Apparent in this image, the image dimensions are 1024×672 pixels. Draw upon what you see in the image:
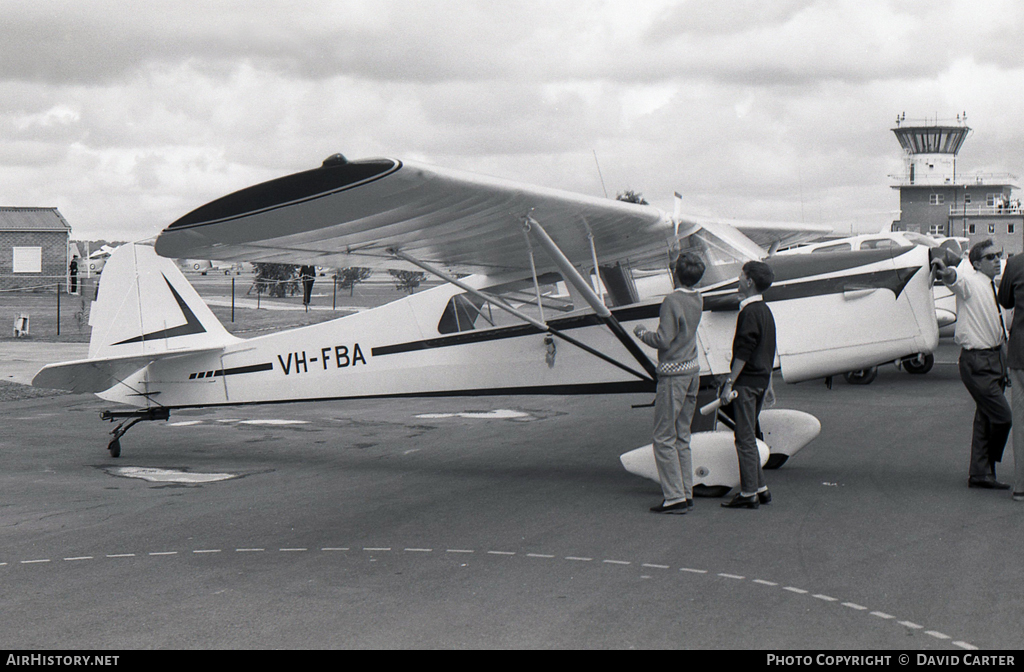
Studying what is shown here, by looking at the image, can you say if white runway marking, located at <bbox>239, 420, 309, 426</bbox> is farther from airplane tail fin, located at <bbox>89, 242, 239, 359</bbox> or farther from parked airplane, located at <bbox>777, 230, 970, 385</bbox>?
parked airplane, located at <bbox>777, 230, 970, 385</bbox>

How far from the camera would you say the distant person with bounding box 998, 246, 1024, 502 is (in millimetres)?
6996

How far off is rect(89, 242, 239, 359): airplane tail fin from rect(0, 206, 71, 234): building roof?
1721 inches

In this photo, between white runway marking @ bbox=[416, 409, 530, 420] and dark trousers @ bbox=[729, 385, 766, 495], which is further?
white runway marking @ bbox=[416, 409, 530, 420]

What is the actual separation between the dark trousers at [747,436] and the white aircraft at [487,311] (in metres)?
0.45

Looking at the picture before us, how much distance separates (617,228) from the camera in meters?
8.03

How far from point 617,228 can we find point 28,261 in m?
48.1

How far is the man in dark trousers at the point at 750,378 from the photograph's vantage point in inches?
271

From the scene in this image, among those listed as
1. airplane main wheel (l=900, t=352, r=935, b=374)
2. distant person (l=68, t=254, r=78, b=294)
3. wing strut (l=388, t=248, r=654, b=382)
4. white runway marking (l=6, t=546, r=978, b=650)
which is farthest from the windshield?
distant person (l=68, t=254, r=78, b=294)

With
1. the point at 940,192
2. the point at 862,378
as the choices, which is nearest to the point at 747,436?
the point at 862,378

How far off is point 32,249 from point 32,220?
183cm

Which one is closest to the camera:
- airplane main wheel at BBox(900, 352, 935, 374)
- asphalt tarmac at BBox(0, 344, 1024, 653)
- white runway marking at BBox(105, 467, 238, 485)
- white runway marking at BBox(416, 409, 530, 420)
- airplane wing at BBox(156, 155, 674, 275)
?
asphalt tarmac at BBox(0, 344, 1024, 653)

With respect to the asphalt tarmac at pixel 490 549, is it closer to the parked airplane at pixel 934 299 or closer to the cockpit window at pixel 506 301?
the cockpit window at pixel 506 301

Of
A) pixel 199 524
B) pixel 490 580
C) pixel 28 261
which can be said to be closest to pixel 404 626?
pixel 490 580

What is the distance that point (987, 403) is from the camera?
24.2 ft
